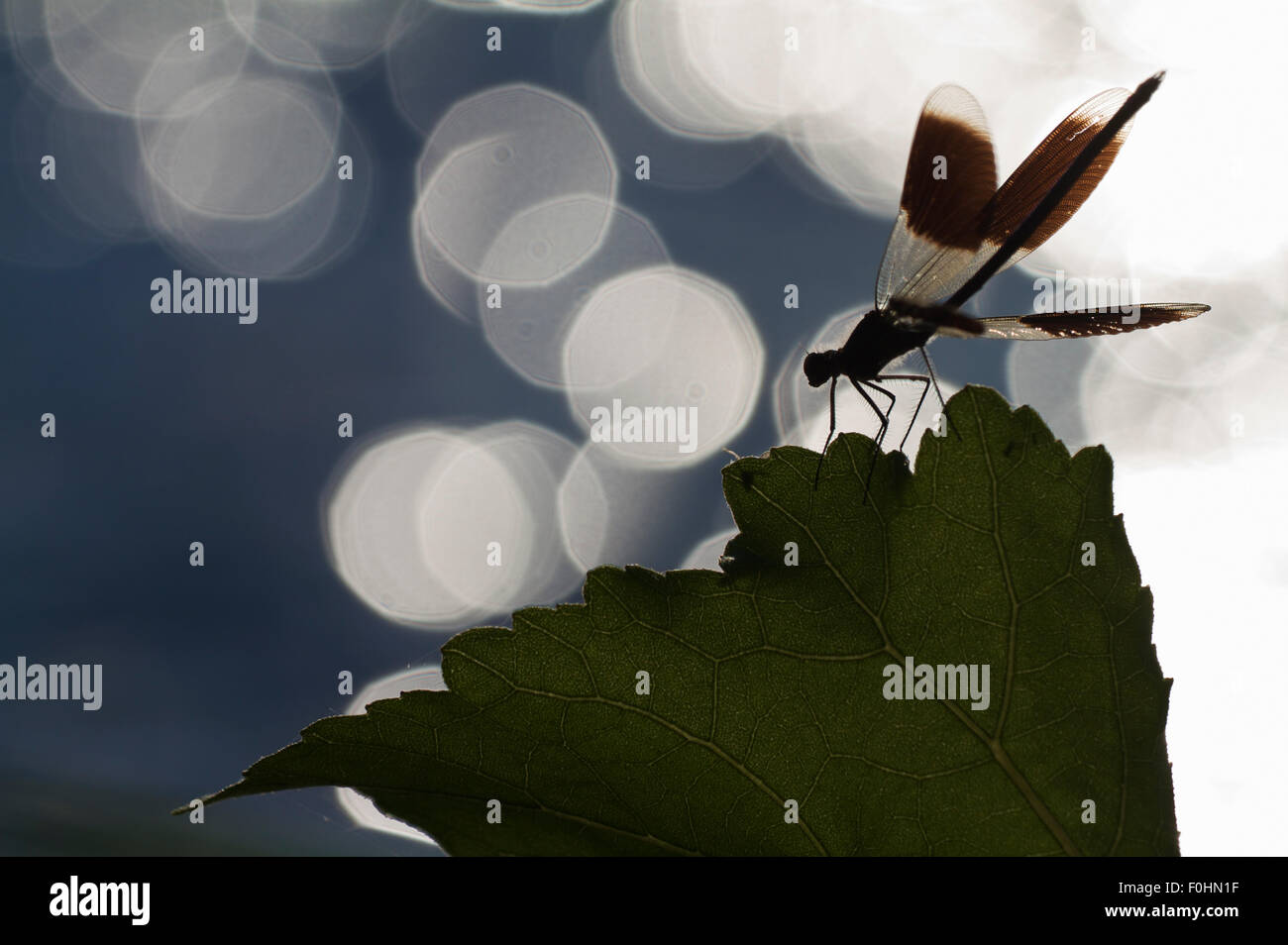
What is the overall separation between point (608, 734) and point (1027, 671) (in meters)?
0.71

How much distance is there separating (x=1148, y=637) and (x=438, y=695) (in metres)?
1.17

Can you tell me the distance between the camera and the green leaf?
1.42 metres

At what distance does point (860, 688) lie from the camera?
143cm

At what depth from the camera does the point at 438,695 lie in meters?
1.42

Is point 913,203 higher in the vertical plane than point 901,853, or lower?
higher

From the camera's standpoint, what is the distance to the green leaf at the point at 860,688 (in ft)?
4.65
